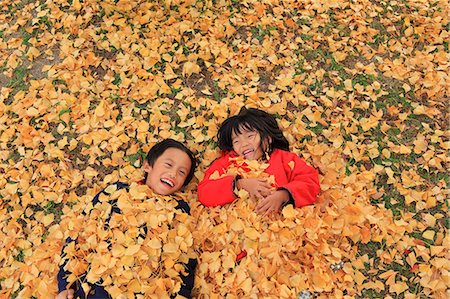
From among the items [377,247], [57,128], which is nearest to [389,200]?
[377,247]

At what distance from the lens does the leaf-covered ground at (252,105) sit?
374 centimetres

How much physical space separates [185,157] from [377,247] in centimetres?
191

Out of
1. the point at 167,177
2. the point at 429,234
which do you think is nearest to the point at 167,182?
the point at 167,177

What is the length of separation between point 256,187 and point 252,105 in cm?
135

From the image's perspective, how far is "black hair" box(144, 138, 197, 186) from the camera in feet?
13.6

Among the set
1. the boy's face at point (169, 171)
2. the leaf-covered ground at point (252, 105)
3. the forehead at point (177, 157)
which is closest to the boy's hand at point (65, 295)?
the leaf-covered ground at point (252, 105)

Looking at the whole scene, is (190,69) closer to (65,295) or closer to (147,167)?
(147,167)

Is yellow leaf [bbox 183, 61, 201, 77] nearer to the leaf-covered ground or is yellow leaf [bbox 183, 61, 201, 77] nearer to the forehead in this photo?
the leaf-covered ground

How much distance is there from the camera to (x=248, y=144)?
4.13m

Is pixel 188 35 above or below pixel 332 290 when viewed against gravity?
above

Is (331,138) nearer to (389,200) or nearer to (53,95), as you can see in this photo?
(389,200)

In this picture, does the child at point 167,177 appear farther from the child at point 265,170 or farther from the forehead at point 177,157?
the child at point 265,170

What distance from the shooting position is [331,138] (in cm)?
465

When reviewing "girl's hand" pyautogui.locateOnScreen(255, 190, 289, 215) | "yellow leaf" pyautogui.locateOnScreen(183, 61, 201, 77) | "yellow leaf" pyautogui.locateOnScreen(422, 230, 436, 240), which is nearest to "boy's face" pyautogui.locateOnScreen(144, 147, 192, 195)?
"girl's hand" pyautogui.locateOnScreen(255, 190, 289, 215)
